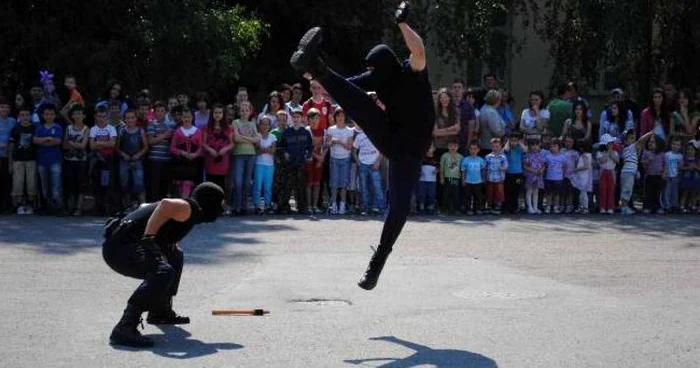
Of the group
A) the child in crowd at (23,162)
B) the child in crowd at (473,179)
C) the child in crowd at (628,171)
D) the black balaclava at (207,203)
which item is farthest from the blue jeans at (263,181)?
the black balaclava at (207,203)

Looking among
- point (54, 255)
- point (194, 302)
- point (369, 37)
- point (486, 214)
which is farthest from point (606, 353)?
point (369, 37)

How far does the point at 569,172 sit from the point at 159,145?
623 cm

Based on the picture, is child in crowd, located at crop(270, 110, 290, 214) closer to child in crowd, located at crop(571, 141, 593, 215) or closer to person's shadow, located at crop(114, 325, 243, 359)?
child in crowd, located at crop(571, 141, 593, 215)

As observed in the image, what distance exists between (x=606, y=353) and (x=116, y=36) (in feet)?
50.0

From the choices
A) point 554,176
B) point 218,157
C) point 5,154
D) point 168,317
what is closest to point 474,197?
point 554,176

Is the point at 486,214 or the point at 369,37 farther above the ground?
the point at 369,37

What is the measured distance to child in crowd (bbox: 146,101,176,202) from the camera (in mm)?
15992

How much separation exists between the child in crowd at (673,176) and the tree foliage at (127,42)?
7795 mm

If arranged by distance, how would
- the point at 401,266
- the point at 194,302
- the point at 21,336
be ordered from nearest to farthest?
the point at 21,336, the point at 194,302, the point at 401,266

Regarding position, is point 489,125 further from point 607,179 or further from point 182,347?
point 182,347

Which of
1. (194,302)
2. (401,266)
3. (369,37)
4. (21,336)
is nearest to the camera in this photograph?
(21,336)

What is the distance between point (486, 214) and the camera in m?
16.6

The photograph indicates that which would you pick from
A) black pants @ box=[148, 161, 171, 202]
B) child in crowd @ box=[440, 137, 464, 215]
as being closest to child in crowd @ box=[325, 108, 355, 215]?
child in crowd @ box=[440, 137, 464, 215]

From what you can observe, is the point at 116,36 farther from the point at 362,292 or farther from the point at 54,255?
the point at 362,292
